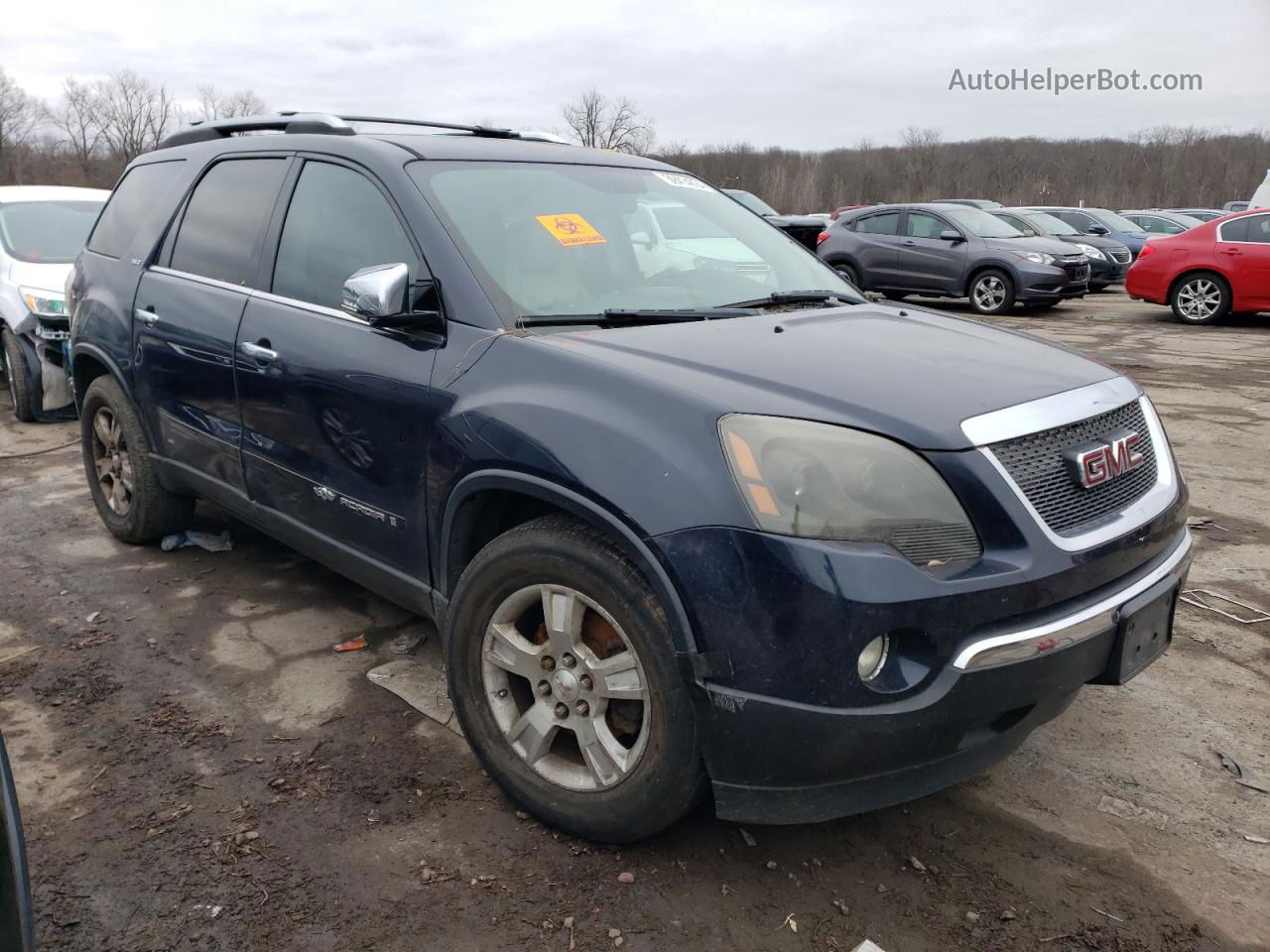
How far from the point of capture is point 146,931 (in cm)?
222

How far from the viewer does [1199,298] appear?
45.1 ft

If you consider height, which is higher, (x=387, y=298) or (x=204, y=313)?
(x=387, y=298)

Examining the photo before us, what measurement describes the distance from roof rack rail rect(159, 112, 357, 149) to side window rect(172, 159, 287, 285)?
0.59ft

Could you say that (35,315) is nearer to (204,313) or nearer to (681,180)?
(204,313)

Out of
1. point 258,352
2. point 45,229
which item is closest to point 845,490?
point 258,352

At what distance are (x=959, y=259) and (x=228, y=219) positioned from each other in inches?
502

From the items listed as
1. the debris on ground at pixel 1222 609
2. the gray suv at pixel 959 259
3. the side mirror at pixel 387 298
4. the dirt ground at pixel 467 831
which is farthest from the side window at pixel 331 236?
the gray suv at pixel 959 259

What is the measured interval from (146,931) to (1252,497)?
18.5 ft

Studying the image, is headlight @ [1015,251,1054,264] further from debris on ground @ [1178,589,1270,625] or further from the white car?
the white car

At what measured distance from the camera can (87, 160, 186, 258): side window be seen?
4.30m

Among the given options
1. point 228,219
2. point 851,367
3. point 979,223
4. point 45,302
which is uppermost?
point 979,223

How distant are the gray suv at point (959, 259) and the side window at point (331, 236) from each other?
11.2 metres

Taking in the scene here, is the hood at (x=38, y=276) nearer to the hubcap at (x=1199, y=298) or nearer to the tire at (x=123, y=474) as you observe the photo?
the tire at (x=123, y=474)

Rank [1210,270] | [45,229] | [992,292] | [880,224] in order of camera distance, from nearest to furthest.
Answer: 1. [45,229]
2. [1210,270]
3. [992,292]
4. [880,224]
